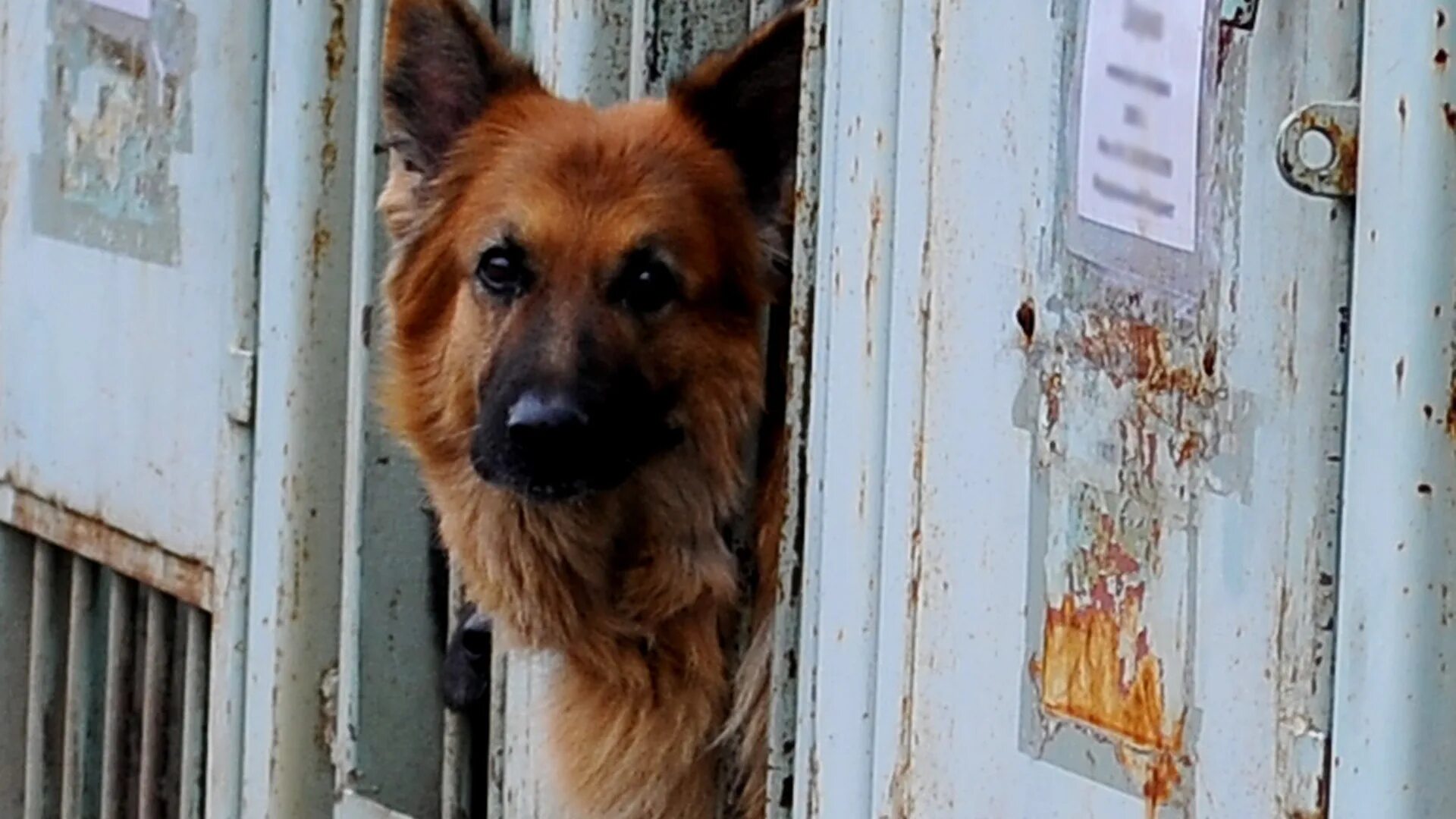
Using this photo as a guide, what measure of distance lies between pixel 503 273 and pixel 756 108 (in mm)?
422

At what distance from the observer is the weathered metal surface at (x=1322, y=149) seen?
5.56 ft

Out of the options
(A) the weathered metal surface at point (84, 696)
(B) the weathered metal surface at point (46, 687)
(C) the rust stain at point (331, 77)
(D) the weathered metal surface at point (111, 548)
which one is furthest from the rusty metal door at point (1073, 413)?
(B) the weathered metal surface at point (46, 687)

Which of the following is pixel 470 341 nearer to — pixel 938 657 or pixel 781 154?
pixel 781 154

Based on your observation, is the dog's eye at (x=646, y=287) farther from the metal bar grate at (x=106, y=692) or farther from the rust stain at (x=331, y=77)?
the metal bar grate at (x=106, y=692)

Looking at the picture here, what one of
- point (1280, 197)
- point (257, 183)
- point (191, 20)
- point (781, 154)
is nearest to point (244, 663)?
point (257, 183)

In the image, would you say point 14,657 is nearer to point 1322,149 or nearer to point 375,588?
point 375,588

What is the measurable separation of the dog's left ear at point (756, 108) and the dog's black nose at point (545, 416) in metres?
0.39

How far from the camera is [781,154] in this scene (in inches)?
125

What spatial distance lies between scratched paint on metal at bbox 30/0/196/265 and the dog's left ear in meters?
1.08

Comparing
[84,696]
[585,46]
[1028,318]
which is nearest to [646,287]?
[585,46]

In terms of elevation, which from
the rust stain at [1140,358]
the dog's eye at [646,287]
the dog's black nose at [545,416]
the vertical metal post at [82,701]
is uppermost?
the dog's eye at [646,287]

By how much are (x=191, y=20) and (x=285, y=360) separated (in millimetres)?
597

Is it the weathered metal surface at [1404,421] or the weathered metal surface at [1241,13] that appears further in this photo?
the weathered metal surface at [1241,13]

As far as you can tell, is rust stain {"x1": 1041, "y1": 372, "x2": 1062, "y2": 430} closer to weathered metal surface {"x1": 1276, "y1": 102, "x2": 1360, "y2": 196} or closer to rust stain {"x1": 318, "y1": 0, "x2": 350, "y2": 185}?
weathered metal surface {"x1": 1276, "y1": 102, "x2": 1360, "y2": 196}
